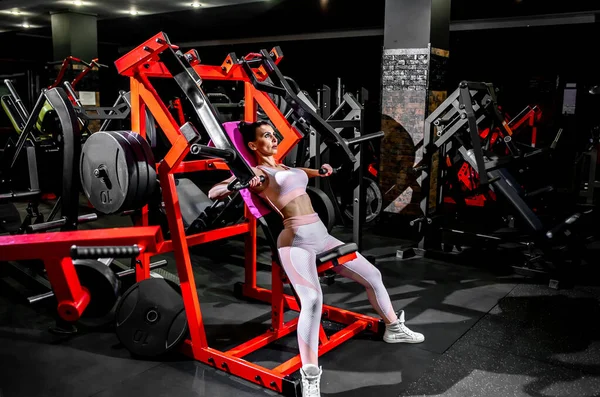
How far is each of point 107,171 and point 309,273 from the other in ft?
3.93

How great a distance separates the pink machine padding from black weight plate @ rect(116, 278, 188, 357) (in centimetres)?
68

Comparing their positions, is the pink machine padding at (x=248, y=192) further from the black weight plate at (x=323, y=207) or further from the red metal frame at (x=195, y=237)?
the black weight plate at (x=323, y=207)

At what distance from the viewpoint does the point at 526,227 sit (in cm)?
441

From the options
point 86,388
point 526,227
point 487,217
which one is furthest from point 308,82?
point 86,388

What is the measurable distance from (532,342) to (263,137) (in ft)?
6.72

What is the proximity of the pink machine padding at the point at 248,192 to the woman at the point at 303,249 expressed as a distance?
29 mm

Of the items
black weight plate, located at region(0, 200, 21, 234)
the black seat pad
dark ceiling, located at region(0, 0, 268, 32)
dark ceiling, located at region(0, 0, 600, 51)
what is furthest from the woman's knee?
dark ceiling, located at region(0, 0, 268, 32)

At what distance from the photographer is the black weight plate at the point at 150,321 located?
2879 mm

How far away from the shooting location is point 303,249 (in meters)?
2.75

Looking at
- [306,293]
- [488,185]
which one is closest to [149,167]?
[306,293]

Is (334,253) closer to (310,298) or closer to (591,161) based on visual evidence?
(310,298)

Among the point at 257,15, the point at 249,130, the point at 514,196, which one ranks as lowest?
the point at 514,196

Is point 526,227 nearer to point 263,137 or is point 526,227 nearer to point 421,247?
point 421,247

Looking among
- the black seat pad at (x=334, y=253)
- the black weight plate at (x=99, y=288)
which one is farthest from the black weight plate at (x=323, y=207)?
the black weight plate at (x=99, y=288)
